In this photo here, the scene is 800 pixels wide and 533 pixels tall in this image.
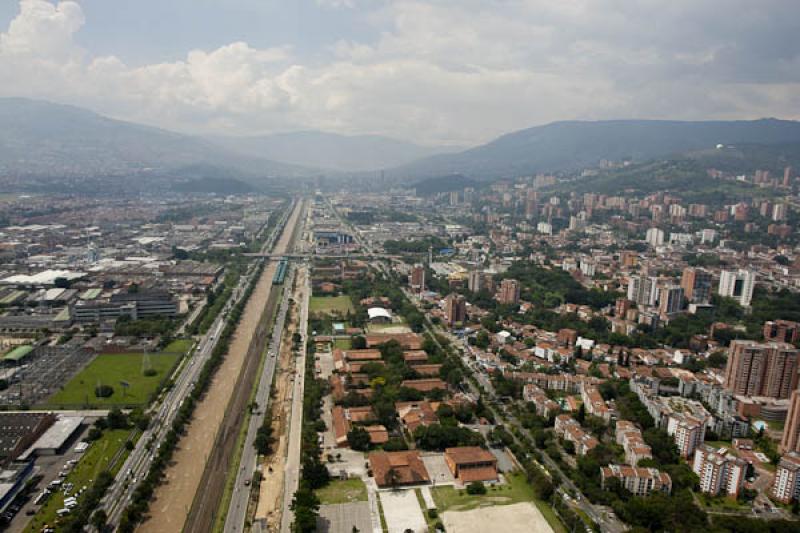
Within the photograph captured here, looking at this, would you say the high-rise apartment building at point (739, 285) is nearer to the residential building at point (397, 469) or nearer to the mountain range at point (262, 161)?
the residential building at point (397, 469)

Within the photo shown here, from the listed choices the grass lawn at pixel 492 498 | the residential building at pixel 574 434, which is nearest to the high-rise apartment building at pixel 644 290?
the residential building at pixel 574 434

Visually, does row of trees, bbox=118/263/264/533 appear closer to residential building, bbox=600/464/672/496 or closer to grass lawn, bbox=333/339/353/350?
grass lawn, bbox=333/339/353/350

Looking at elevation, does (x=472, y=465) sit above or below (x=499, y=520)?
above

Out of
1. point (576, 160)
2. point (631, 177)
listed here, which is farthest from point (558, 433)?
point (576, 160)

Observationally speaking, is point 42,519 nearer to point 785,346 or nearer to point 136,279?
point 785,346

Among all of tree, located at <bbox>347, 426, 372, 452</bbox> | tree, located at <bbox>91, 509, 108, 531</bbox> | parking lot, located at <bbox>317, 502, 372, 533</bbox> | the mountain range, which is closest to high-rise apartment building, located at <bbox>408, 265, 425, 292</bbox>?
tree, located at <bbox>347, 426, 372, 452</bbox>

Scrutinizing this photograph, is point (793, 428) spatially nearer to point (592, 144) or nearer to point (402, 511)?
point (402, 511)

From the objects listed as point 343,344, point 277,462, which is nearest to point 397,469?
point 277,462
